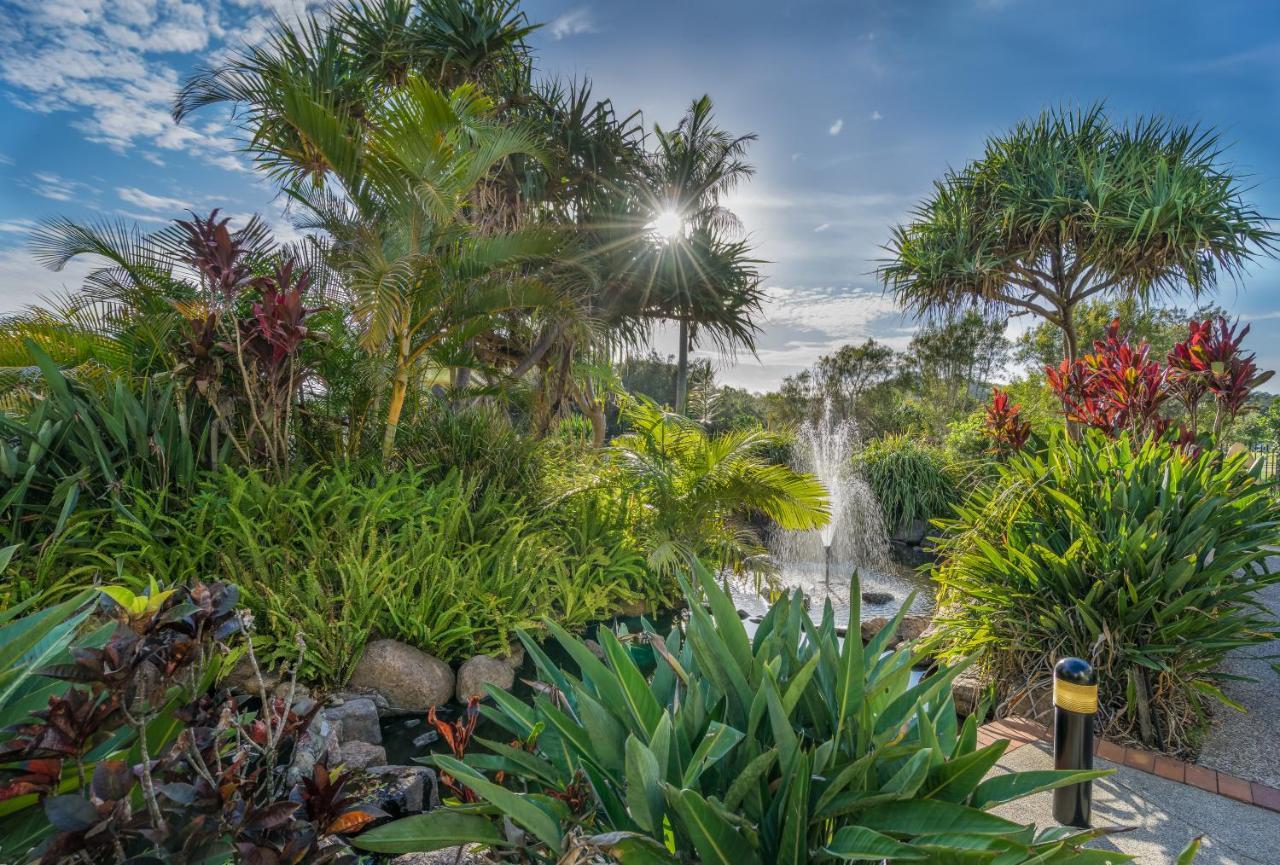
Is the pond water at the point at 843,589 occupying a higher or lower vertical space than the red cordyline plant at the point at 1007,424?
lower

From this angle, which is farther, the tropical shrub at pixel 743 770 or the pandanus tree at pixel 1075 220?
the pandanus tree at pixel 1075 220

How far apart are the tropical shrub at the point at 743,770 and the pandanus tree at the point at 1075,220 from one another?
463 inches

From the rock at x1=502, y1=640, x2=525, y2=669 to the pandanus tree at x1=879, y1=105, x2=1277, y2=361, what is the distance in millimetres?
10829

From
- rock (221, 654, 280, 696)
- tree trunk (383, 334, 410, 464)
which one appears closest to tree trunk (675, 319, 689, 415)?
tree trunk (383, 334, 410, 464)

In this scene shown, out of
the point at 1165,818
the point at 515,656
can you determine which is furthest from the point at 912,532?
the point at 1165,818

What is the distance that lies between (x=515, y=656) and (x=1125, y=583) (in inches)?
138

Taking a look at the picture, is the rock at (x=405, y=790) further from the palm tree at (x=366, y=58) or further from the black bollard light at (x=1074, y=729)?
the palm tree at (x=366, y=58)

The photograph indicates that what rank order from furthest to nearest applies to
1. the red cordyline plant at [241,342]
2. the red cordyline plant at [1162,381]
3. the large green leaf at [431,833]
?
the red cordyline plant at [241,342] → the red cordyline plant at [1162,381] → the large green leaf at [431,833]

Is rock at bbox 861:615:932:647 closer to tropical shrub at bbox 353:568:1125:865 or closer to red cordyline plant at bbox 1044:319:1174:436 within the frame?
red cordyline plant at bbox 1044:319:1174:436

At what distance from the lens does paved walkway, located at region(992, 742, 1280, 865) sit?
1797 millimetres

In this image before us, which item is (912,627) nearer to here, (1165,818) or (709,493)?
(709,493)

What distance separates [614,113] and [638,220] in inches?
64.8

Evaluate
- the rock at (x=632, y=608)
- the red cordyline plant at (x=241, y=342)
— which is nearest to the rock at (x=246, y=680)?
the red cordyline plant at (x=241, y=342)

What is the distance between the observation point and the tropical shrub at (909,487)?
8.61 metres
